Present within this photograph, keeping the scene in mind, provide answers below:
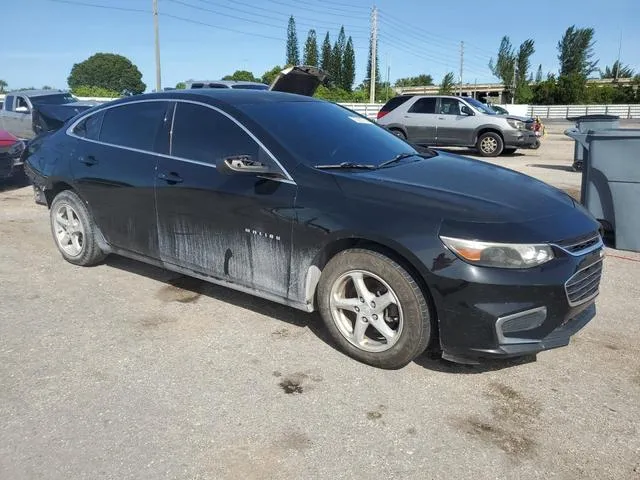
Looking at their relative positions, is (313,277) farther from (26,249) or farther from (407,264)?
(26,249)

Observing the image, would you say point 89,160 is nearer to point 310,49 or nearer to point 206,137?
point 206,137

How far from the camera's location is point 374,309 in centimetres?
337

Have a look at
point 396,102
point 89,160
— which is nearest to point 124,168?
point 89,160

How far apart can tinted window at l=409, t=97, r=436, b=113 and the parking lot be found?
1219cm

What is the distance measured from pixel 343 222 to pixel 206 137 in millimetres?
1370

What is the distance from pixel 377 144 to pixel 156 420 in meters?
2.49

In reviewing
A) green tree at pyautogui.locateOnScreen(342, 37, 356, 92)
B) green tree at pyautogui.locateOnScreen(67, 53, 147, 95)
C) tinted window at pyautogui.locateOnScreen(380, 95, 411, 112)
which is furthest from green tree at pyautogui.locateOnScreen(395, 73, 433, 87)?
tinted window at pyautogui.locateOnScreen(380, 95, 411, 112)

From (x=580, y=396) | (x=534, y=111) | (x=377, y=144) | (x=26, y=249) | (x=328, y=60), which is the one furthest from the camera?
(x=328, y=60)

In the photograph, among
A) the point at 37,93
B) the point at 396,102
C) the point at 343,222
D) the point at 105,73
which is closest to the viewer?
the point at 343,222

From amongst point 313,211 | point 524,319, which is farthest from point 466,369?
point 313,211

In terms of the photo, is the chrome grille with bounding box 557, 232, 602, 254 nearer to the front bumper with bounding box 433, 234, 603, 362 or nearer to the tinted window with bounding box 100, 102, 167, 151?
the front bumper with bounding box 433, 234, 603, 362

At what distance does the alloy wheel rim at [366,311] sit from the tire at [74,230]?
2.56m

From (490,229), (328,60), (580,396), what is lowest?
(580,396)

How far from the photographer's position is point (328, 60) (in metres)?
99.8
